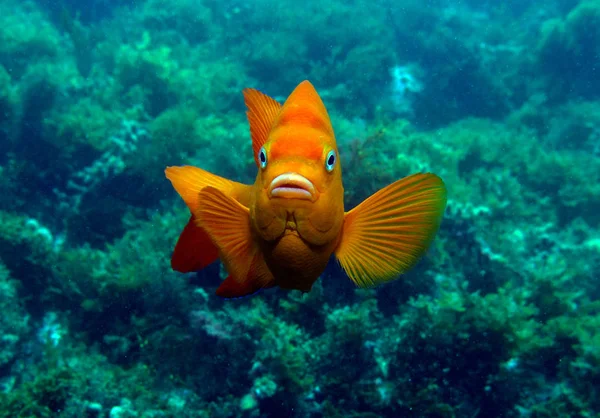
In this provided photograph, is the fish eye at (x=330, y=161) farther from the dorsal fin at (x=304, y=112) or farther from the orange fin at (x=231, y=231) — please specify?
the orange fin at (x=231, y=231)

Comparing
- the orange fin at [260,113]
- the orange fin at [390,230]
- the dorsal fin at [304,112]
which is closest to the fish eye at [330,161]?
the dorsal fin at [304,112]

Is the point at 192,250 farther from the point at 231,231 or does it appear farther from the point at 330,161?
the point at 330,161

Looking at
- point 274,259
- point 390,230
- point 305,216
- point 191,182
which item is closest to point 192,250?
point 191,182

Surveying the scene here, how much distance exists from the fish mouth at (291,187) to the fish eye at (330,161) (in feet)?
0.62

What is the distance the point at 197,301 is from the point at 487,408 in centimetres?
381

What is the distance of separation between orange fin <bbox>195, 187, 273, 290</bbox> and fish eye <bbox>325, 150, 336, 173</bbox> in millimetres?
468

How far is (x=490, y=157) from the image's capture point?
864 cm

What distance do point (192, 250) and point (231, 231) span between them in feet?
1.80

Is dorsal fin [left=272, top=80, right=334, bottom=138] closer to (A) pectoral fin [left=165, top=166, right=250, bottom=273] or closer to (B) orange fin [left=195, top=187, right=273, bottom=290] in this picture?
(B) orange fin [left=195, top=187, right=273, bottom=290]

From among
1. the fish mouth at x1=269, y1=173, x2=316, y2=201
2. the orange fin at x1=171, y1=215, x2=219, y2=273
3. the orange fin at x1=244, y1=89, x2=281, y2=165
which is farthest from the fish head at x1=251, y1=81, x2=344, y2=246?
the orange fin at x1=171, y1=215, x2=219, y2=273

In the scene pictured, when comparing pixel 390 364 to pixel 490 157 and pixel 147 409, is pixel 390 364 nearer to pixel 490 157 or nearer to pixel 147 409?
pixel 147 409

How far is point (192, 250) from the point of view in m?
2.20

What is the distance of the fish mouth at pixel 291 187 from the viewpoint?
1.39 m

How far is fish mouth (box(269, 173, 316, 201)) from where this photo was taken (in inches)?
54.8
